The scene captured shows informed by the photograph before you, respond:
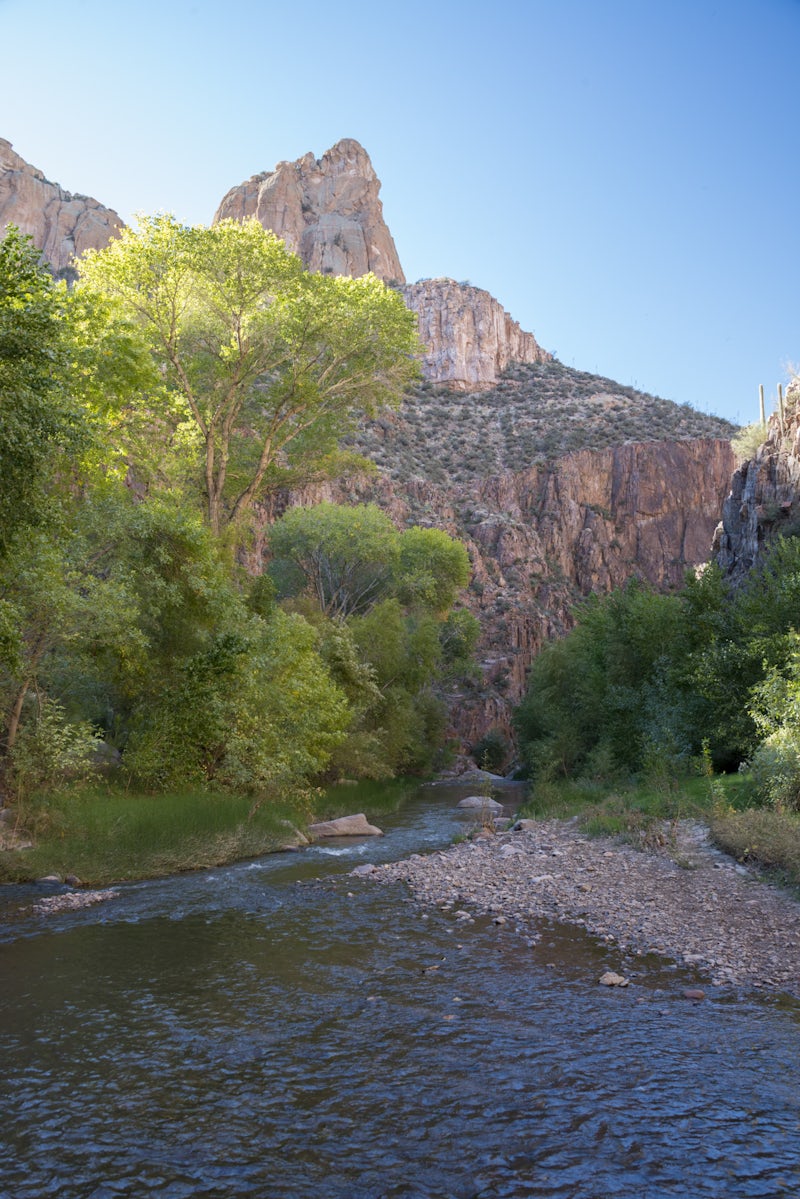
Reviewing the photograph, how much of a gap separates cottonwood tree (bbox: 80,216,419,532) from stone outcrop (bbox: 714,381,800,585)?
19.7 meters

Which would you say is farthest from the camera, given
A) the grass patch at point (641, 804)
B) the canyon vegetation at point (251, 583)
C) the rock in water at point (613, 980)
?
the grass patch at point (641, 804)

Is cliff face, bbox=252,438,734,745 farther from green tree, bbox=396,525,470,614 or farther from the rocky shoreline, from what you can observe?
the rocky shoreline

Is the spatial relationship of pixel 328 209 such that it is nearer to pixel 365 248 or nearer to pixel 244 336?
pixel 365 248

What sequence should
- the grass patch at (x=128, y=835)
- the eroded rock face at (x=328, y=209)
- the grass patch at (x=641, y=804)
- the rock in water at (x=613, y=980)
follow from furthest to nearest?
1. the eroded rock face at (x=328, y=209)
2. the grass patch at (x=641, y=804)
3. the grass patch at (x=128, y=835)
4. the rock in water at (x=613, y=980)

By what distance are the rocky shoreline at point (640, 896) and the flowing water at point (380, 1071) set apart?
785 millimetres

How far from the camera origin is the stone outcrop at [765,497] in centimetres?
3688

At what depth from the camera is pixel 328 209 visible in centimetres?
14538

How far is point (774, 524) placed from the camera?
121ft

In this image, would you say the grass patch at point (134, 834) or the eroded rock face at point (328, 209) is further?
the eroded rock face at point (328, 209)

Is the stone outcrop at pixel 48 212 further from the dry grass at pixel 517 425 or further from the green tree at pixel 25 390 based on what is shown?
the green tree at pixel 25 390

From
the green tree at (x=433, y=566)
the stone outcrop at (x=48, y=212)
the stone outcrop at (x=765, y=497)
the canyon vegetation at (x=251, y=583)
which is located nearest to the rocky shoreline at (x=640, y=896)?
the canyon vegetation at (x=251, y=583)

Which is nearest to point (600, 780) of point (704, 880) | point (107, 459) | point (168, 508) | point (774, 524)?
point (774, 524)

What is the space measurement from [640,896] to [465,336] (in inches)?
4665

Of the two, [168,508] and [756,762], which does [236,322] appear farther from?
[756,762]
